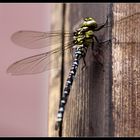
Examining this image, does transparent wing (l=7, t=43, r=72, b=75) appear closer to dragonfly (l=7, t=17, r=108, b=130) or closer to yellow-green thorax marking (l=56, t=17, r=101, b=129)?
dragonfly (l=7, t=17, r=108, b=130)

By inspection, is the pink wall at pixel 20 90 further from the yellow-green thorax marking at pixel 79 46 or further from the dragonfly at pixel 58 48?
the yellow-green thorax marking at pixel 79 46

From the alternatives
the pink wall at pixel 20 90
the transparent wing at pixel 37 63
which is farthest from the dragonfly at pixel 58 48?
the pink wall at pixel 20 90

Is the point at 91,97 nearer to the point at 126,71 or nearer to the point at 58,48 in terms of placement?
the point at 126,71

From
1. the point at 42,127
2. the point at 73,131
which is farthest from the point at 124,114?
the point at 42,127

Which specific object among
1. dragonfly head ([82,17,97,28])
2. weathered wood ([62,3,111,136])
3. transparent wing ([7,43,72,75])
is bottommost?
weathered wood ([62,3,111,136])

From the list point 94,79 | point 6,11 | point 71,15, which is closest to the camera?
point 94,79

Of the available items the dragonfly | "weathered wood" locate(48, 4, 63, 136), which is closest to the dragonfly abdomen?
the dragonfly

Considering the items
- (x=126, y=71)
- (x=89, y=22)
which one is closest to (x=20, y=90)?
(x=89, y=22)

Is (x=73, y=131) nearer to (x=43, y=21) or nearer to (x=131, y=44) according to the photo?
(x=131, y=44)
